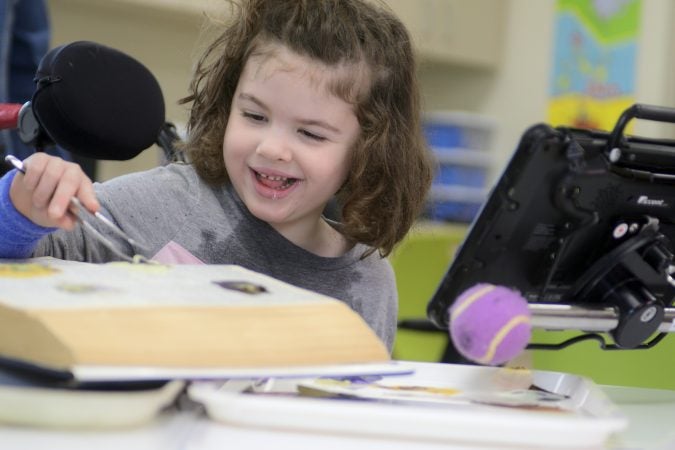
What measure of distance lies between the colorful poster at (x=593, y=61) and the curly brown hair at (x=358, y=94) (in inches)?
76.8

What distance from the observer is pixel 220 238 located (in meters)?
1.11

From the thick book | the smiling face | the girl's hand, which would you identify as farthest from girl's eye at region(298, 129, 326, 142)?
the thick book

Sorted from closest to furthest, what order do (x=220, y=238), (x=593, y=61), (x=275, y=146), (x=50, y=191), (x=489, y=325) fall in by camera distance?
1. (x=489, y=325)
2. (x=50, y=191)
3. (x=275, y=146)
4. (x=220, y=238)
5. (x=593, y=61)

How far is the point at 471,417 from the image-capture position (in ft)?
1.60

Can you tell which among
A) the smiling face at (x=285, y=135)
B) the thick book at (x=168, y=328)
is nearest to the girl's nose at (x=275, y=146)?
the smiling face at (x=285, y=135)

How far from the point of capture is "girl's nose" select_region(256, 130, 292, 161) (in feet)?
3.31

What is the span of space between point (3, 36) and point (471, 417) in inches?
45.2

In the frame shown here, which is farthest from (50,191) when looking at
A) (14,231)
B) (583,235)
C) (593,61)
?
(593,61)

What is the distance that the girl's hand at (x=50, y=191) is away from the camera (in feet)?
2.38

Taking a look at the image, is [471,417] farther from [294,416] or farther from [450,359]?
[450,359]

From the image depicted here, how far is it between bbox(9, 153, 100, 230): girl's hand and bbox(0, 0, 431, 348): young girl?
0.16 meters

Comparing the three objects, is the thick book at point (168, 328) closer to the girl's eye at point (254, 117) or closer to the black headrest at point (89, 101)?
the black headrest at point (89, 101)

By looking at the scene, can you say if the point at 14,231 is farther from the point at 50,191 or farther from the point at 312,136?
the point at 312,136

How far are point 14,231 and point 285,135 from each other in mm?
346
